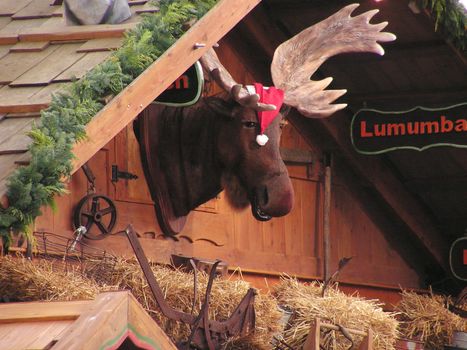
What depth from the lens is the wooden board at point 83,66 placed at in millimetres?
8641

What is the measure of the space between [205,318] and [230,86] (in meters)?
Answer: 1.50

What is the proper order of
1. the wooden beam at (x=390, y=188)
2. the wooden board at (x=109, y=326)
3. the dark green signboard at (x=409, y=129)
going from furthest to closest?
the wooden beam at (x=390, y=188) < the dark green signboard at (x=409, y=129) < the wooden board at (x=109, y=326)

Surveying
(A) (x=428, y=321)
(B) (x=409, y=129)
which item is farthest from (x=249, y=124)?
(A) (x=428, y=321)

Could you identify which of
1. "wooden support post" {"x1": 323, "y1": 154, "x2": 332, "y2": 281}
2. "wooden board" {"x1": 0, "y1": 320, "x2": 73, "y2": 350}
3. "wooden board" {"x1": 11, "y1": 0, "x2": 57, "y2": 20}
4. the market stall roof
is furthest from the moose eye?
"wooden board" {"x1": 0, "y1": 320, "x2": 73, "y2": 350}

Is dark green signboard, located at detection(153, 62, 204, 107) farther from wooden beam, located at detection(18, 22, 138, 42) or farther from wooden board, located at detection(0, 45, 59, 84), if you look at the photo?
wooden board, located at detection(0, 45, 59, 84)

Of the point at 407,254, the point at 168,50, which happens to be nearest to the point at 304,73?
the point at 168,50

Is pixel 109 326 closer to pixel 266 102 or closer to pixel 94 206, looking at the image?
pixel 94 206

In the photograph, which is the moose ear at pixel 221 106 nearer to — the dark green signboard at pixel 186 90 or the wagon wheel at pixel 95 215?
the dark green signboard at pixel 186 90

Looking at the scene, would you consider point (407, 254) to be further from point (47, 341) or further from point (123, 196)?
point (47, 341)

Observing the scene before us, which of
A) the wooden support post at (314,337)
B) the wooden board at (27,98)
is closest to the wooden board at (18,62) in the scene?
the wooden board at (27,98)

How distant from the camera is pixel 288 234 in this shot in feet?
39.8

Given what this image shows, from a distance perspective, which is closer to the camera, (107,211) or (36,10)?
(36,10)

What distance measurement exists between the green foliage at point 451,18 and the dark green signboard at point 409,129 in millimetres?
750

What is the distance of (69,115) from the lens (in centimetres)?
823
